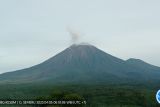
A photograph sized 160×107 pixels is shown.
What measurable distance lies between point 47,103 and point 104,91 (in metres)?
86.4

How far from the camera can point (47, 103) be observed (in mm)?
74250

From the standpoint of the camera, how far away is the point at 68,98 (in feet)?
255

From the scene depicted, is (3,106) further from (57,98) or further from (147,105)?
(147,105)

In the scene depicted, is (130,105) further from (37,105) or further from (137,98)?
(37,105)

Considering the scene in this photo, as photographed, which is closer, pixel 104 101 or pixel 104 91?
pixel 104 101

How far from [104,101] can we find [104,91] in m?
30.3

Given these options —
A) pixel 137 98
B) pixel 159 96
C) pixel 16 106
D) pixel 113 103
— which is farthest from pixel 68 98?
pixel 137 98

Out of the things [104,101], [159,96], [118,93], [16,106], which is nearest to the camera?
[159,96]

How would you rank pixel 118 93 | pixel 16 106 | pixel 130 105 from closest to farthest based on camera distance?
pixel 16 106 → pixel 130 105 → pixel 118 93

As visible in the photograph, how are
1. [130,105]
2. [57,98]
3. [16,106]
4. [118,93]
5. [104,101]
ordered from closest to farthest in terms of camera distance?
[57,98] → [16,106] → [130,105] → [104,101] → [118,93]

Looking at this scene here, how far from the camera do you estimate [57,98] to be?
259 feet

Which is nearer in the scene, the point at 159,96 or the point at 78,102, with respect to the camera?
the point at 159,96

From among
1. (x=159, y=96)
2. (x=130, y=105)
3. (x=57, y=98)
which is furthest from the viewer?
(x=130, y=105)

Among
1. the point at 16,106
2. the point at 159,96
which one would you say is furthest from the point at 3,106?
the point at 159,96
